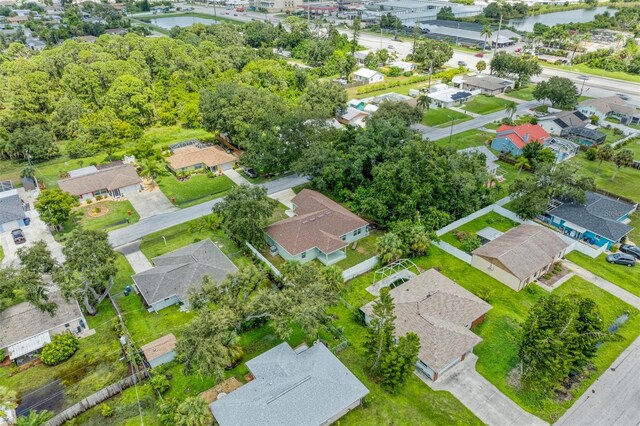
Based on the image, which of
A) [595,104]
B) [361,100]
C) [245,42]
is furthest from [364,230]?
[245,42]

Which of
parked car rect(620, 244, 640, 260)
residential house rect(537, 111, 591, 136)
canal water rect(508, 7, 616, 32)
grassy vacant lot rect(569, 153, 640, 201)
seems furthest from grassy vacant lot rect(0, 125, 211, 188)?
canal water rect(508, 7, 616, 32)

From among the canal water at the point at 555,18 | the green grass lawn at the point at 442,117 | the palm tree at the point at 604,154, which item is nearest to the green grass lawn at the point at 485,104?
the green grass lawn at the point at 442,117

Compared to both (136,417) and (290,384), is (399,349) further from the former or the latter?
(136,417)

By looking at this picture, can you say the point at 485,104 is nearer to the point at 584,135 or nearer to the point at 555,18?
the point at 584,135

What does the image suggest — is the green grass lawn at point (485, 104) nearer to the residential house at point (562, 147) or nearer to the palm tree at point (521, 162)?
the residential house at point (562, 147)

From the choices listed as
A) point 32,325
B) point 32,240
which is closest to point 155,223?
point 32,240

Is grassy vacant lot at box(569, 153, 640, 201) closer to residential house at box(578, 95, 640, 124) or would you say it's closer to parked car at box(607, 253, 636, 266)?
parked car at box(607, 253, 636, 266)
